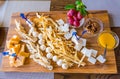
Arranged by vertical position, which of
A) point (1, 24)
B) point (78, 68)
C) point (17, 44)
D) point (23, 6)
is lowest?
point (78, 68)

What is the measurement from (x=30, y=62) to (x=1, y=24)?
0.93 ft

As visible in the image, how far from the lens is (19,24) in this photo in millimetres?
1006

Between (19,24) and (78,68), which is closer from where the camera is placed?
(78,68)

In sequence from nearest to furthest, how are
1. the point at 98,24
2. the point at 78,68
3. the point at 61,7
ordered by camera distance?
the point at 78,68 → the point at 98,24 → the point at 61,7

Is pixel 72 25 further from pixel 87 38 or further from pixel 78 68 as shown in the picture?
pixel 78 68

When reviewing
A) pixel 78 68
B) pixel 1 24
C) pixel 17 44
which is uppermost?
pixel 1 24

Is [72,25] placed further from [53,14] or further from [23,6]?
[23,6]

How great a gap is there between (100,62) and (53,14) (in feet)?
1.07

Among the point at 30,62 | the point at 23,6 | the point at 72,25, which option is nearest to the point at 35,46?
the point at 30,62

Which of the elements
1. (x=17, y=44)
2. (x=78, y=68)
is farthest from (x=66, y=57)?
(x=17, y=44)

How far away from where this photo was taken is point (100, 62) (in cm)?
89

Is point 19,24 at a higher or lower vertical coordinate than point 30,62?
higher

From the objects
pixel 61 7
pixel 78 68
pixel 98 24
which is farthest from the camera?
pixel 61 7

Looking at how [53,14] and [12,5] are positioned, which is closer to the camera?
[53,14]
